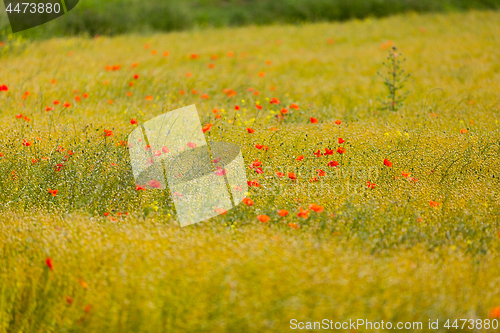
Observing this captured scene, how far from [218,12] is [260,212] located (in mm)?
11383

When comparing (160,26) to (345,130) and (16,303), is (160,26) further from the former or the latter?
(16,303)

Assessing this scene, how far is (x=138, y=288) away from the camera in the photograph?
275cm

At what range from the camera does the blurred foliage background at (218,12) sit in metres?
11.1

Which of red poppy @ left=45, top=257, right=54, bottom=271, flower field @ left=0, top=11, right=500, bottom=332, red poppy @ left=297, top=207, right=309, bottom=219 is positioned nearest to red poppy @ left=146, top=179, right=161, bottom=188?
flower field @ left=0, top=11, right=500, bottom=332

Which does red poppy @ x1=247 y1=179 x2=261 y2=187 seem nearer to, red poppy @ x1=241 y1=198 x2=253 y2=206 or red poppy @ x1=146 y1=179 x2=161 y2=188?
red poppy @ x1=241 y1=198 x2=253 y2=206

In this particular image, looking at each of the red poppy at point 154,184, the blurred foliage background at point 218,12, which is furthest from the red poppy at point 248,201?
the blurred foliage background at point 218,12

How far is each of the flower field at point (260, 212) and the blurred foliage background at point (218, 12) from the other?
14.4 feet

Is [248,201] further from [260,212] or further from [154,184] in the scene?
[154,184]

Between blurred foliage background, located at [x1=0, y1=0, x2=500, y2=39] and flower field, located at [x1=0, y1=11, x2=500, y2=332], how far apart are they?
4397mm

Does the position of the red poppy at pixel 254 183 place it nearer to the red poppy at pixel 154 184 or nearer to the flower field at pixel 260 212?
the flower field at pixel 260 212

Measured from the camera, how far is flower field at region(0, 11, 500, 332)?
2660 mm

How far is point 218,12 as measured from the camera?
13.8 meters

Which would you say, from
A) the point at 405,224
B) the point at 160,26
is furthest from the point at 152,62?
the point at 405,224

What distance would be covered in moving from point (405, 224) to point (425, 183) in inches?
27.9
